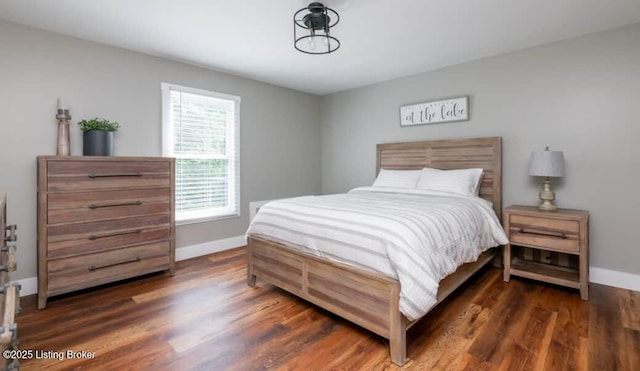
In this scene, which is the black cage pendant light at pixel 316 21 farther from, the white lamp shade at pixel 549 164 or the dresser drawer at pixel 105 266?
the dresser drawer at pixel 105 266

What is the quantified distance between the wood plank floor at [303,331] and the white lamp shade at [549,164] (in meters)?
1.01

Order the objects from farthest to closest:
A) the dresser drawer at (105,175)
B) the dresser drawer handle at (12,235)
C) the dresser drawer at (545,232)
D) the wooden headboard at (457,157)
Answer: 1. the wooden headboard at (457,157)
2. the dresser drawer at (545,232)
3. the dresser drawer at (105,175)
4. the dresser drawer handle at (12,235)

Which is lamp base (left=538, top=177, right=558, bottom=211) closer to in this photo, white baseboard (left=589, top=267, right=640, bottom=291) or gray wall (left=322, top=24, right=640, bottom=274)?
gray wall (left=322, top=24, right=640, bottom=274)

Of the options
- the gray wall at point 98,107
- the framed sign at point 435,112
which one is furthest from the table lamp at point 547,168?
the gray wall at point 98,107

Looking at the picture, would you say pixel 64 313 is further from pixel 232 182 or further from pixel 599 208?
pixel 599 208

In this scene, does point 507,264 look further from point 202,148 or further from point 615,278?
point 202,148

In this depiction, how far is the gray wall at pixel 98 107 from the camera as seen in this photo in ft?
8.17

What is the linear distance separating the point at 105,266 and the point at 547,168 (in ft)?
12.8

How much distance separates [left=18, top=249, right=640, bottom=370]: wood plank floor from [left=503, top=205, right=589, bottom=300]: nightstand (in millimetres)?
129

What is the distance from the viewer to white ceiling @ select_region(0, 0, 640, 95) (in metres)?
2.24

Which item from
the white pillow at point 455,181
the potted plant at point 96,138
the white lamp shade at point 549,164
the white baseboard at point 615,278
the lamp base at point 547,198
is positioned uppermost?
the potted plant at point 96,138

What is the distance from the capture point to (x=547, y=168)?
8.71 feet

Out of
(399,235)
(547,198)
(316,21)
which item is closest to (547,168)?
(547,198)

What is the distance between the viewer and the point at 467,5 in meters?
2.24
